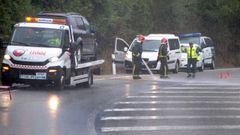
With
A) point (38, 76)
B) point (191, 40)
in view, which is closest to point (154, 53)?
point (191, 40)

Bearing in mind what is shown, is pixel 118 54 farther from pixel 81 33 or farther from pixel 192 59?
pixel 81 33

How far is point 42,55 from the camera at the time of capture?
63.3 feet

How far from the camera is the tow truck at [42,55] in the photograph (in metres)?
19.2

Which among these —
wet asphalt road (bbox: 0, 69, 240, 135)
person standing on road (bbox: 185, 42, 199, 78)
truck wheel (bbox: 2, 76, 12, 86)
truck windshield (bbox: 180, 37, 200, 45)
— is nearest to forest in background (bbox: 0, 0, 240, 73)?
truck windshield (bbox: 180, 37, 200, 45)

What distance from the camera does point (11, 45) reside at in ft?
65.1

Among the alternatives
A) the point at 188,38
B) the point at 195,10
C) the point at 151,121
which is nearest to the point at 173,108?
the point at 151,121

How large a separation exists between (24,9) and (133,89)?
7.26 metres

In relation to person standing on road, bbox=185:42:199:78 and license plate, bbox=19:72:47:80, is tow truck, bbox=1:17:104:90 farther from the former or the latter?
person standing on road, bbox=185:42:199:78

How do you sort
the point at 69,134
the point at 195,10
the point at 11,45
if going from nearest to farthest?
the point at 69,134 < the point at 11,45 < the point at 195,10

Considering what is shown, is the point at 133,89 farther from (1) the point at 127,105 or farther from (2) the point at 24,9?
(2) the point at 24,9

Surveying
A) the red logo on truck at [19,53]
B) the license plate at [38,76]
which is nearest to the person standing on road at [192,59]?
the license plate at [38,76]

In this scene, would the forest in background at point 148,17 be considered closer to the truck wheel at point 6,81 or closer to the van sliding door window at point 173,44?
the van sliding door window at point 173,44

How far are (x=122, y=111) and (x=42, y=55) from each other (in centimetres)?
504

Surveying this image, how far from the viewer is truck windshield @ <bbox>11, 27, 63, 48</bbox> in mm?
19891
